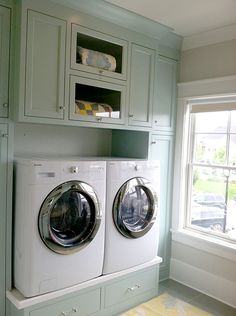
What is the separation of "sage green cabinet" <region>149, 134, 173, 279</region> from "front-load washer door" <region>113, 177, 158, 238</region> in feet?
1.35

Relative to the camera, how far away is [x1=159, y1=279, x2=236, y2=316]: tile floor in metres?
2.80

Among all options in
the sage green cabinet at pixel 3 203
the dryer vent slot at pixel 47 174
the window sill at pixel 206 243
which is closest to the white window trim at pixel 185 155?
the window sill at pixel 206 243

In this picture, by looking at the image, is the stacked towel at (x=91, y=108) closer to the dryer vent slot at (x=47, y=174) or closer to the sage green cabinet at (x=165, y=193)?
the dryer vent slot at (x=47, y=174)

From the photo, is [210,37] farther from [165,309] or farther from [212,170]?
[165,309]

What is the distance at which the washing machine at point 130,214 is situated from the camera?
2562 millimetres

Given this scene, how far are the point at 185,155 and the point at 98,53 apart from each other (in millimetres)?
1445

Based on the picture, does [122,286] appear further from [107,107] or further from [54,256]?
[107,107]

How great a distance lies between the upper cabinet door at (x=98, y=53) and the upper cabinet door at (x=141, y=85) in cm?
12

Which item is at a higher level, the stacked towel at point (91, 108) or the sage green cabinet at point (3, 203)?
the stacked towel at point (91, 108)

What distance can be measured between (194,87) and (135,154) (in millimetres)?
913

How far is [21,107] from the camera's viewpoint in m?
2.13

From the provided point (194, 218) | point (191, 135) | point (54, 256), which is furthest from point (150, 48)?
point (54, 256)

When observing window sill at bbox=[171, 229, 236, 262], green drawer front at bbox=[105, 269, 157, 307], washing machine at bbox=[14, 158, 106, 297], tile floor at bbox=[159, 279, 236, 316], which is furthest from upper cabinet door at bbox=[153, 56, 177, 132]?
tile floor at bbox=[159, 279, 236, 316]

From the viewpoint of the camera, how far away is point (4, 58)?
2.13m
